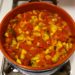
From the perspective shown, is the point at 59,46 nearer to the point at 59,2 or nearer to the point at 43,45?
the point at 43,45

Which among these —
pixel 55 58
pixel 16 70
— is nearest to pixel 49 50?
pixel 55 58

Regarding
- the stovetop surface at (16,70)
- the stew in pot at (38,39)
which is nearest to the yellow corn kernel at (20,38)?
the stew in pot at (38,39)

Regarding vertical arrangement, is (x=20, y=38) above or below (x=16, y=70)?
above

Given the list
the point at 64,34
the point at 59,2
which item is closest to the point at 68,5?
the point at 59,2

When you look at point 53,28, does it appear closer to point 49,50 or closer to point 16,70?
point 49,50

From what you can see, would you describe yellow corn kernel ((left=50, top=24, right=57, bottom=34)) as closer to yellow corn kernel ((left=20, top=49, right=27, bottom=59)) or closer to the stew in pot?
the stew in pot

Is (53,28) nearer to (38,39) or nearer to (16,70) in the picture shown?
(38,39)

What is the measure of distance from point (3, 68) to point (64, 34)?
8.9 inches

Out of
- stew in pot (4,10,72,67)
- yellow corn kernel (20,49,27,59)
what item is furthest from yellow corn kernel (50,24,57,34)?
yellow corn kernel (20,49,27,59)

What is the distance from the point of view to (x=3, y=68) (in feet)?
2.32

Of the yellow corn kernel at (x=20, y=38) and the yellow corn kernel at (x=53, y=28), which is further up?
the yellow corn kernel at (x=53, y=28)

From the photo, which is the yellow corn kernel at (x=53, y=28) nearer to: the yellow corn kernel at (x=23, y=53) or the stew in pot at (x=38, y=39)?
the stew in pot at (x=38, y=39)

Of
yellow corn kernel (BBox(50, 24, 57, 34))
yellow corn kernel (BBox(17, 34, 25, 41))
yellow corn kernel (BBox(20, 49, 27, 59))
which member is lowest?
yellow corn kernel (BBox(20, 49, 27, 59))

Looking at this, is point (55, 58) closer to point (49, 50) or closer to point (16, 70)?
point (49, 50)
